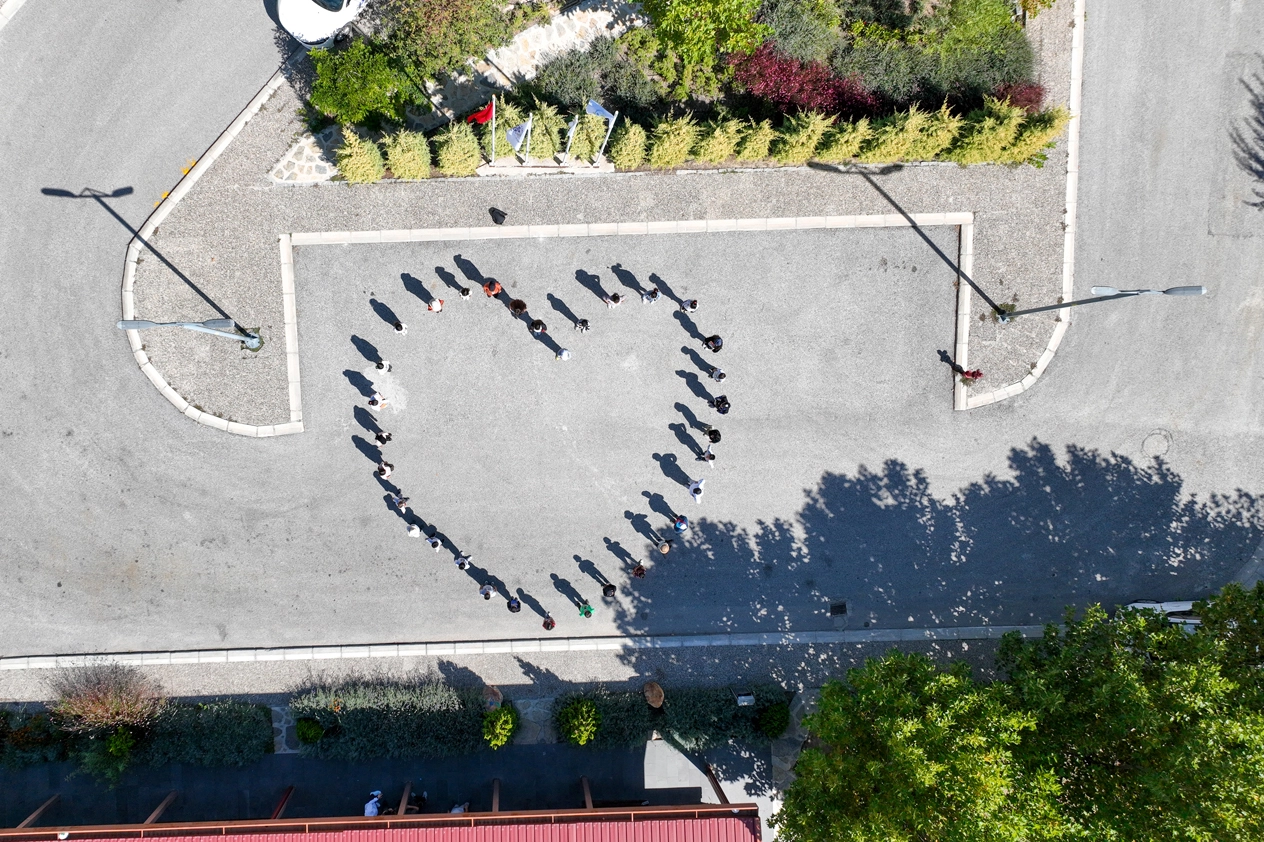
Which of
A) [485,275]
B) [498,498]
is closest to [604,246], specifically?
[485,275]

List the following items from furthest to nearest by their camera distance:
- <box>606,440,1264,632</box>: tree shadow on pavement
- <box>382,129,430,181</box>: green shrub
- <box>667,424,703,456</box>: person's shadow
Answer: <box>606,440,1264,632</box>: tree shadow on pavement
<box>667,424,703,456</box>: person's shadow
<box>382,129,430,181</box>: green shrub

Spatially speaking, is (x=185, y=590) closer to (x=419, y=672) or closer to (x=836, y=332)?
(x=419, y=672)

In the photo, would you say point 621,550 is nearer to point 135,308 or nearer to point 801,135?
point 801,135

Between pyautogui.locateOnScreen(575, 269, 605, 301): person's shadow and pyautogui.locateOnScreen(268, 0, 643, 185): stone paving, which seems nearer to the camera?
pyautogui.locateOnScreen(268, 0, 643, 185): stone paving

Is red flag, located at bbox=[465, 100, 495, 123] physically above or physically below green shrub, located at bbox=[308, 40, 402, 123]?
below

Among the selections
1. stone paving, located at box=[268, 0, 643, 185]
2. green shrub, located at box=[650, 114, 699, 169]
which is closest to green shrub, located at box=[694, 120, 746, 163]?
green shrub, located at box=[650, 114, 699, 169]

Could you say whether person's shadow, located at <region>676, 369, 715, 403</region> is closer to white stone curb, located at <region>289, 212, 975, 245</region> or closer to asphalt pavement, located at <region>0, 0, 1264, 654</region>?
asphalt pavement, located at <region>0, 0, 1264, 654</region>

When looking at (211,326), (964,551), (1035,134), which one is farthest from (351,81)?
(964,551)

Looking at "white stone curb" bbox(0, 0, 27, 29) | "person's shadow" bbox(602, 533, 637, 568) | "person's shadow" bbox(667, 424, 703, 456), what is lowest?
"person's shadow" bbox(602, 533, 637, 568)
